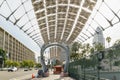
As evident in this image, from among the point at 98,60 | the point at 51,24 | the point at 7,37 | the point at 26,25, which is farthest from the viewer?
the point at 7,37

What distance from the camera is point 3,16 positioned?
80.4ft

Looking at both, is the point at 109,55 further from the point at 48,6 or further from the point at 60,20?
the point at 60,20

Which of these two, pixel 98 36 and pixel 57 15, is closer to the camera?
pixel 57 15

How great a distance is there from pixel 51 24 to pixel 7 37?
514 ft

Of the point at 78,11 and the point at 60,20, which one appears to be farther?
the point at 60,20

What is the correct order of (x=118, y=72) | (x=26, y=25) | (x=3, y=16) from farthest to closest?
(x=26, y=25)
(x=3, y=16)
(x=118, y=72)

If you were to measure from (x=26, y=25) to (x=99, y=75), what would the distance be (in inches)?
628

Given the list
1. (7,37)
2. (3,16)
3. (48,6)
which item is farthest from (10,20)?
(7,37)

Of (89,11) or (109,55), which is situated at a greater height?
(89,11)

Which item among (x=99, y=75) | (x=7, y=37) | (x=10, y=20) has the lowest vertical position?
(x=99, y=75)

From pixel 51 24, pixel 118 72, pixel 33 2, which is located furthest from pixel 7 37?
pixel 118 72

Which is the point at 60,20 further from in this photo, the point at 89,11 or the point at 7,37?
the point at 7,37

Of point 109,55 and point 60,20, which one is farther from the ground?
point 60,20

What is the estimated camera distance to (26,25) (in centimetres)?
3266
